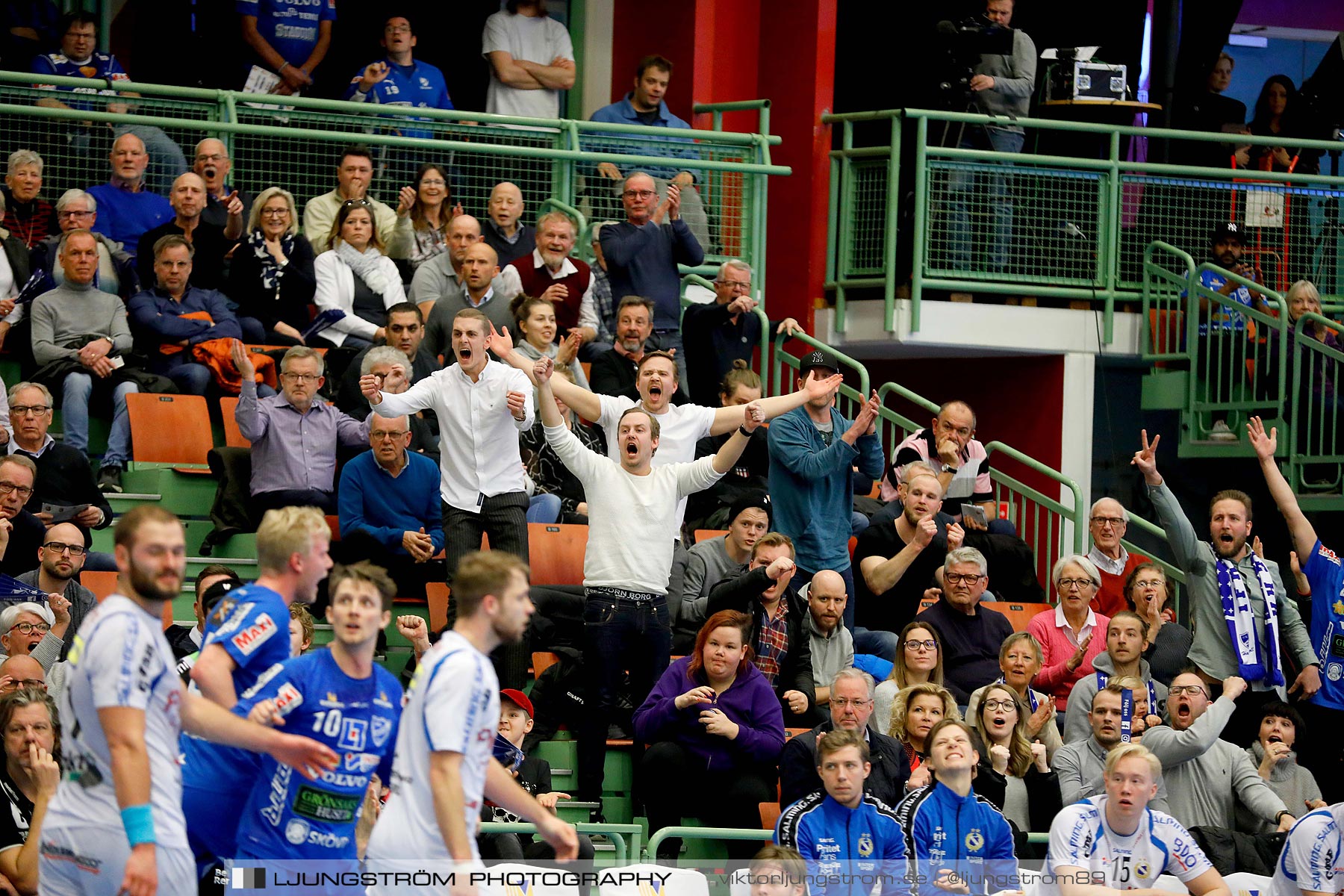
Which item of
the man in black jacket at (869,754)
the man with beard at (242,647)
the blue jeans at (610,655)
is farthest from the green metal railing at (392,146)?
the man with beard at (242,647)

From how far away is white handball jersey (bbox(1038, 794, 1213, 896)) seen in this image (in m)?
8.05

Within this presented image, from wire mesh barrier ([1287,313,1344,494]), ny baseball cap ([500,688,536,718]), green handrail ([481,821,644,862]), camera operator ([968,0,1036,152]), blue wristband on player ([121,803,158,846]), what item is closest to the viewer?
blue wristband on player ([121,803,158,846])

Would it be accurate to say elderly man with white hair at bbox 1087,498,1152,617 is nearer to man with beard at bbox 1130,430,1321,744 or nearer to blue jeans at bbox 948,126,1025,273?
man with beard at bbox 1130,430,1321,744

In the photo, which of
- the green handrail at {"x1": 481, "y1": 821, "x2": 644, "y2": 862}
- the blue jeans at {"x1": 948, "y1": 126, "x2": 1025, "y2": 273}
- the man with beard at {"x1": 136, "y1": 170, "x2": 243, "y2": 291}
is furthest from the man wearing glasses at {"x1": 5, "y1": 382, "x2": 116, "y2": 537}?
the blue jeans at {"x1": 948, "y1": 126, "x2": 1025, "y2": 273}

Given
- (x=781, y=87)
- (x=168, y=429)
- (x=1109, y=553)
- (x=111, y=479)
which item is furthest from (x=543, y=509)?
(x=781, y=87)

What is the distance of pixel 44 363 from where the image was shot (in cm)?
1088

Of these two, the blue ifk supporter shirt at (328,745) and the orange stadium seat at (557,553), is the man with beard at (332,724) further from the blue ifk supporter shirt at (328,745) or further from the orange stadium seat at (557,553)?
the orange stadium seat at (557,553)

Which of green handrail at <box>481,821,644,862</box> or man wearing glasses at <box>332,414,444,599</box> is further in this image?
man wearing glasses at <box>332,414,444,599</box>

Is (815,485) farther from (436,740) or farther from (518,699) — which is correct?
(436,740)

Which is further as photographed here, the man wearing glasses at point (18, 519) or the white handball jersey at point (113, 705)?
the man wearing glasses at point (18, 519)

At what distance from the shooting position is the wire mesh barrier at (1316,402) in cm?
1323

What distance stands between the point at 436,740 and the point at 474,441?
4.03 meters

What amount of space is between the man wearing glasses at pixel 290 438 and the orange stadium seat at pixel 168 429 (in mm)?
665

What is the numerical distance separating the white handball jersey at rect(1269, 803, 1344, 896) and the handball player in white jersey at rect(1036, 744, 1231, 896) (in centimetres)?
31
